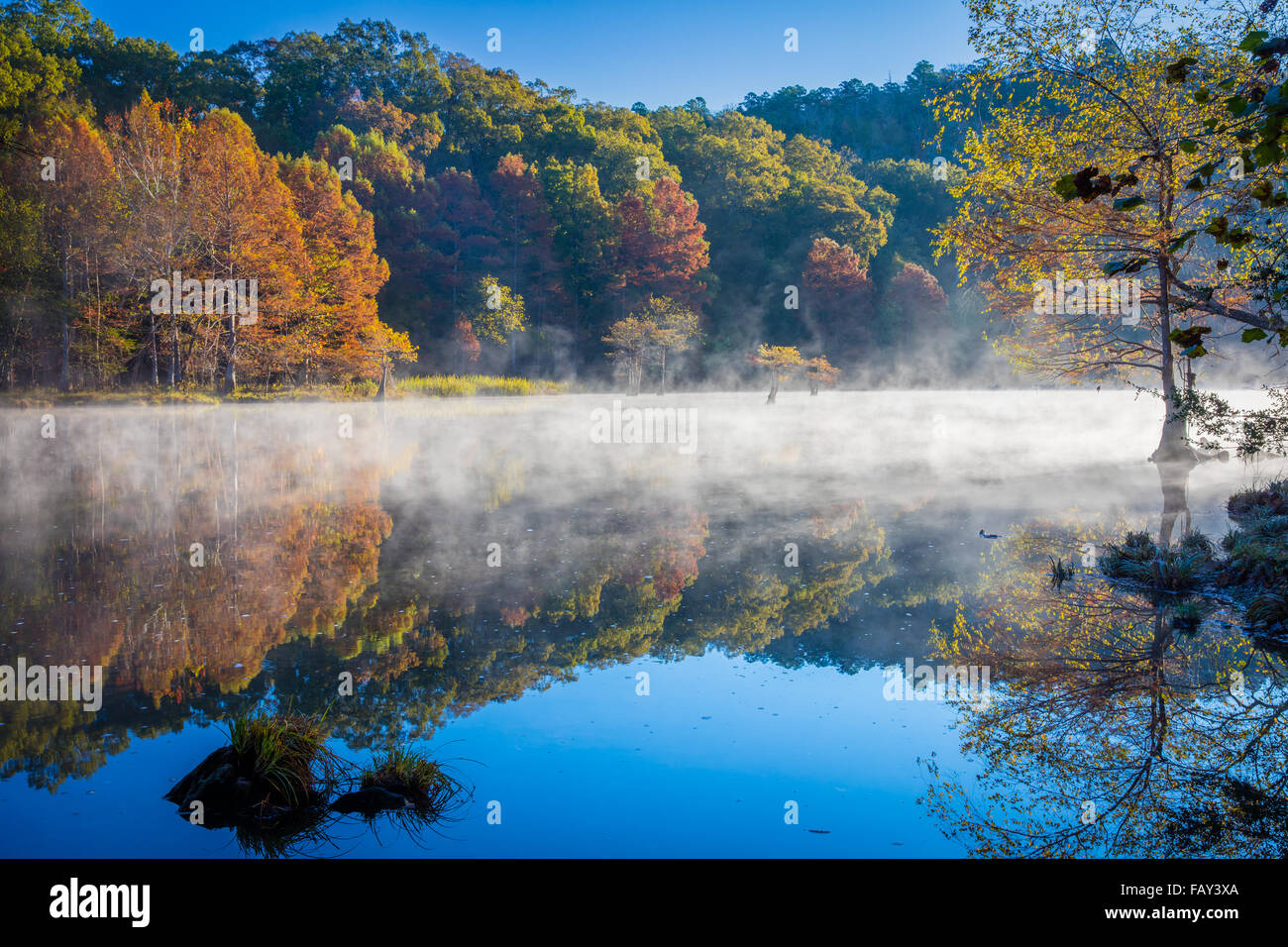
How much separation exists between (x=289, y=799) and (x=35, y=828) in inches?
41.8

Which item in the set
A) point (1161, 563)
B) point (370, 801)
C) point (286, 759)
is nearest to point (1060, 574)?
point (1161, 563)

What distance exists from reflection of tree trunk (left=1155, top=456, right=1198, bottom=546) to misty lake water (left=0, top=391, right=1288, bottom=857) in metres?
0.13

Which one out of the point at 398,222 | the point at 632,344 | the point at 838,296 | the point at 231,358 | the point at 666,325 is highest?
the point at 398,222

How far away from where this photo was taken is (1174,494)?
13023 mm

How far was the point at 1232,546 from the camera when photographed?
27.9ft

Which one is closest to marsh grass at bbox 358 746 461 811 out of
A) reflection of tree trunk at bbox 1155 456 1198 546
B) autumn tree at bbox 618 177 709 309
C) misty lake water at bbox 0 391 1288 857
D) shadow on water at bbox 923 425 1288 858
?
misty lake water at bbox 0 391 1288 857

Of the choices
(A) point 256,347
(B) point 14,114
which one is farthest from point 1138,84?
(B) point 14,114

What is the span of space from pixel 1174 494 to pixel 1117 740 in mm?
9975

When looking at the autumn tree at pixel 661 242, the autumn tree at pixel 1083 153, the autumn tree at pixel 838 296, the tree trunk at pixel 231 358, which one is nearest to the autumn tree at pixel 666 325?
the autumn tree at pixel 661 242

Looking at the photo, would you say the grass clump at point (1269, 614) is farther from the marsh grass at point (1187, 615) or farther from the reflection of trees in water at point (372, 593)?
the reflection of trees in water at point (372, 593)

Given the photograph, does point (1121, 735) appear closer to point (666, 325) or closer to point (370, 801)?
point (370, 801)

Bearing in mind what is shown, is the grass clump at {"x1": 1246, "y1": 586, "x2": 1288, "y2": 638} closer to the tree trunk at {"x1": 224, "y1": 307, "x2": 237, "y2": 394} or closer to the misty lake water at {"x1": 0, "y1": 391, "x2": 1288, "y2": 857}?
the misty lake water at {"x1": 0, "y1": 391, "x2": 1288, "y2": 857}

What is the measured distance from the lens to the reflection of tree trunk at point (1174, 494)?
33.9 feet
